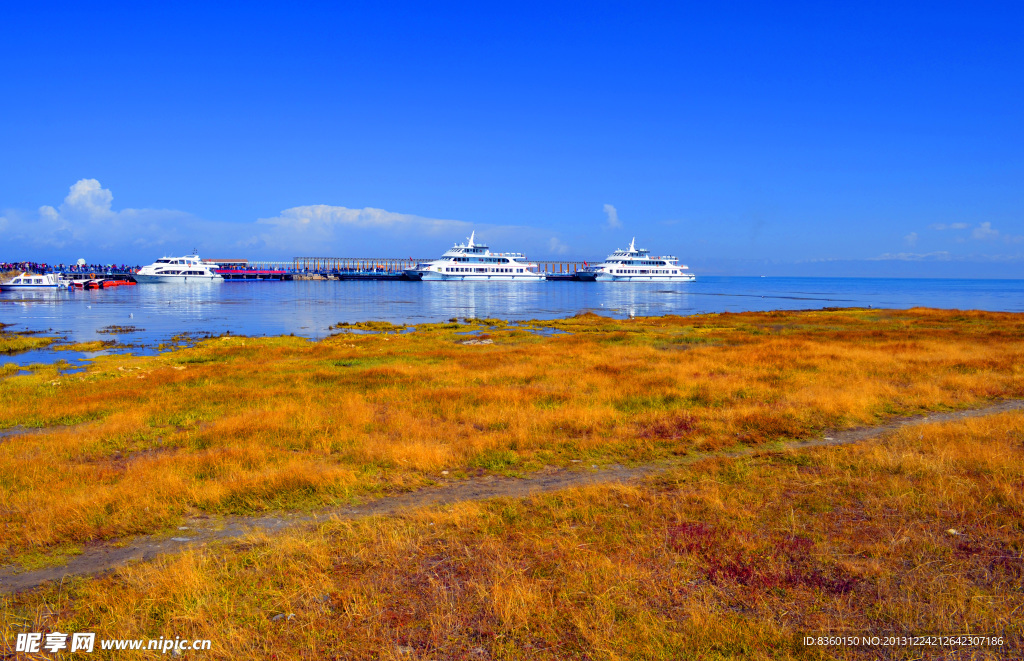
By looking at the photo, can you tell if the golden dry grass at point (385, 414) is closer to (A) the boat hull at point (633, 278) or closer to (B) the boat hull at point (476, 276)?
(B) the boat hull at point (476, 276)

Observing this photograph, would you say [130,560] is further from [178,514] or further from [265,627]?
[265,627]

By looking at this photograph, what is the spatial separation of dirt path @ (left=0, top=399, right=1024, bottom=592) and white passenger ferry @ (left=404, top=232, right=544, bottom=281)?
460 ft

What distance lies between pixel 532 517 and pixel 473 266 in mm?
143526

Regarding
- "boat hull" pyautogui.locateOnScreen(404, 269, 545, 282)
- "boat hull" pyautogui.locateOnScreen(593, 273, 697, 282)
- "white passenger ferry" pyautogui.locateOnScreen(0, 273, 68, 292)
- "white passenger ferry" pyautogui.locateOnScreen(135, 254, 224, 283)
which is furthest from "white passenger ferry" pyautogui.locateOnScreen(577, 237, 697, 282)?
"white passenger ferry" pyautogui.locateOnScreen(0, 273, 68, 292)

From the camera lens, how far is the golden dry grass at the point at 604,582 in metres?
4.34

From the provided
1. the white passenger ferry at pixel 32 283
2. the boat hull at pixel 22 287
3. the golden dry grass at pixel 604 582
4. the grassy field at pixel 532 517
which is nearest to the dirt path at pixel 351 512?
the grassy field at pixel 532 517

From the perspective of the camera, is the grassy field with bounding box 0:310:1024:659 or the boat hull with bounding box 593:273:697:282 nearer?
the grassy field with bounding box 0:310:1024:659

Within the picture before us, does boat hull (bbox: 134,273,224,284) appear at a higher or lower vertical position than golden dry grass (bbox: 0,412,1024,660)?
higher

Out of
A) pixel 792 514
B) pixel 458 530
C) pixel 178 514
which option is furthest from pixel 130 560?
pixel 792 514

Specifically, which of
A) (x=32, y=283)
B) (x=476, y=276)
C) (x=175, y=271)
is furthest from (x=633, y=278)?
(x=32, y=283)

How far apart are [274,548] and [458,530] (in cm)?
189

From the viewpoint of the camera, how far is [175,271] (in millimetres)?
133125

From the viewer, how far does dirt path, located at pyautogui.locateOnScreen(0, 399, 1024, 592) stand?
18.7ft

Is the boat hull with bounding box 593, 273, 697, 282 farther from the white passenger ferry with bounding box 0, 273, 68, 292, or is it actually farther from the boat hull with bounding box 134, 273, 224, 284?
the white passenger ferry with bounding box 0, 273, 68, 292
